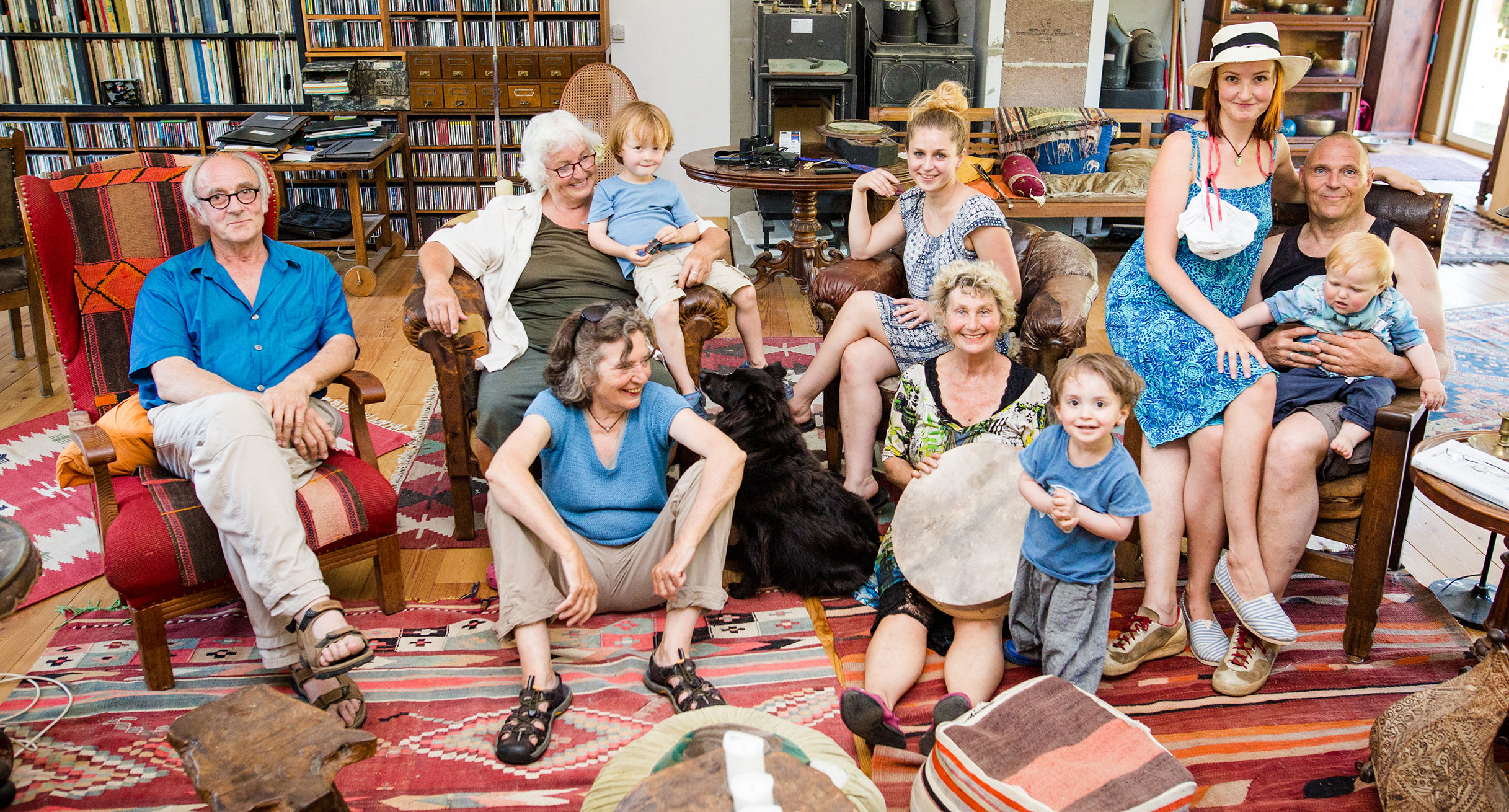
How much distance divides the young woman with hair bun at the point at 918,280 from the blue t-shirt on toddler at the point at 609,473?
734mm

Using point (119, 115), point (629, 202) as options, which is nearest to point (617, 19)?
point (119, 115)

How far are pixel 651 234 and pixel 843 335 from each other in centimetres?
67

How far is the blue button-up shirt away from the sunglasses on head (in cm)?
78

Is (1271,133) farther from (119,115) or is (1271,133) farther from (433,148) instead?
(119,115)

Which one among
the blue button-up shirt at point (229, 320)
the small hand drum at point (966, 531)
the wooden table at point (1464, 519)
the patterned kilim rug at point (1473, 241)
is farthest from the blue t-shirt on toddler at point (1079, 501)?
the patterned kilim rug at point (1473, 241)

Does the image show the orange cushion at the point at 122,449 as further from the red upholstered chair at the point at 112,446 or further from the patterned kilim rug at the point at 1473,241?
the patterned kilim rug at the point at 1473,241

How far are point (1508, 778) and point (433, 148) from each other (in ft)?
19.1

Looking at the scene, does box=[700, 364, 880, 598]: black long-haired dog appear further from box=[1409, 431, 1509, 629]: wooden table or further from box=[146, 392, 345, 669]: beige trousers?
box=[1409, 431, 1509, 629]: wooden table

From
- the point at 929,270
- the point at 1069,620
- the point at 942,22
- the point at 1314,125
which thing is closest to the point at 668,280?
the point at 929,270

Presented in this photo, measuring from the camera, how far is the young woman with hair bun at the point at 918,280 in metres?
2.88

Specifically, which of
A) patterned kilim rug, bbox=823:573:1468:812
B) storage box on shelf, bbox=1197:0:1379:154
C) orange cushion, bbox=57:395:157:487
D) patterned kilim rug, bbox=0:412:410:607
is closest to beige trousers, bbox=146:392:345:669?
orange cushion, bbox=57:395:157:487

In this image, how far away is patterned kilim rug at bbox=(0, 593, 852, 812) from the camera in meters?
1.99

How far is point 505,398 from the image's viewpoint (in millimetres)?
2736

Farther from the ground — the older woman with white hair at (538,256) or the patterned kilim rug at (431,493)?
the older woman with white hair at (538,256)
